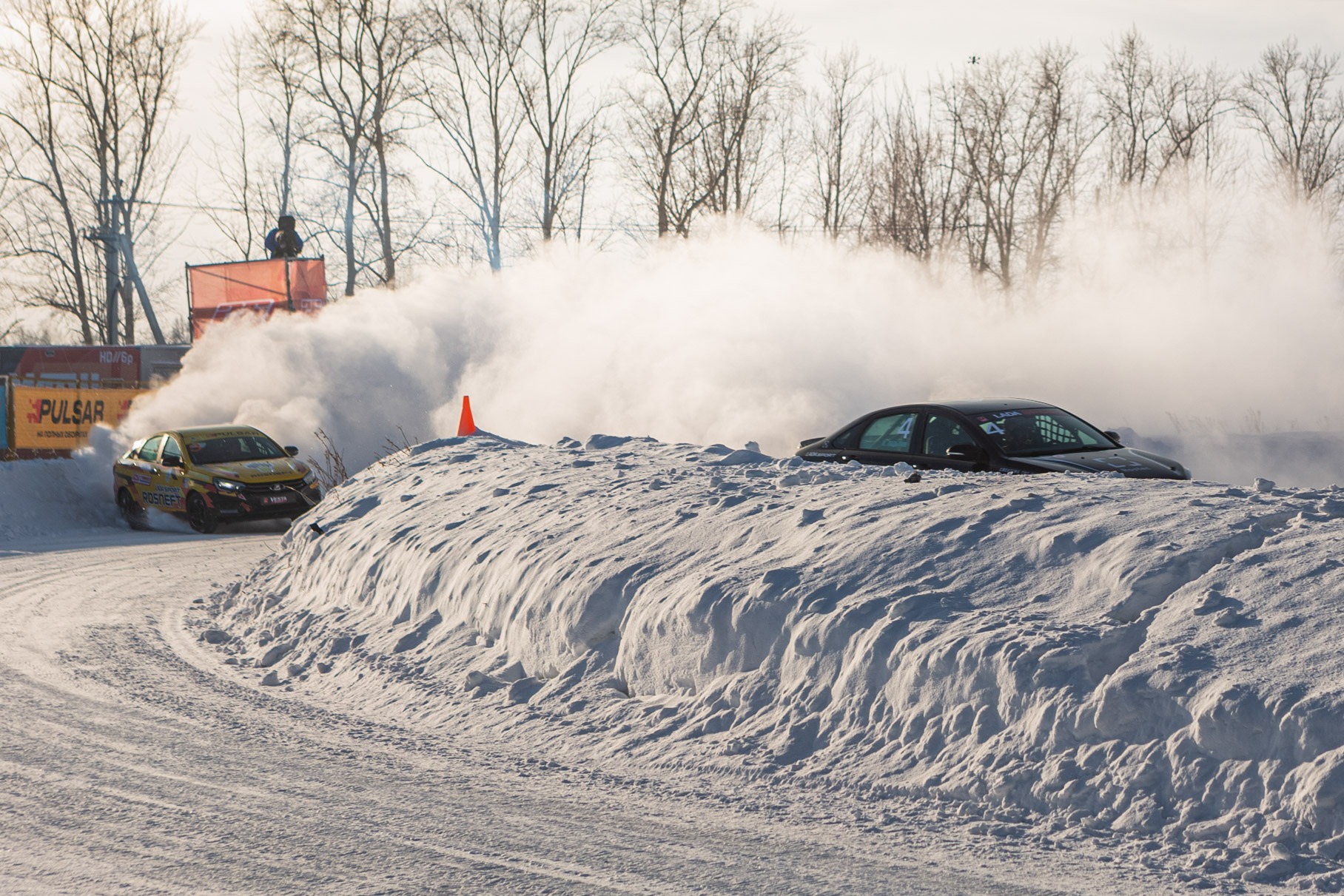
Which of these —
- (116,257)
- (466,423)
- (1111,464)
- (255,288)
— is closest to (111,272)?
(116,257)

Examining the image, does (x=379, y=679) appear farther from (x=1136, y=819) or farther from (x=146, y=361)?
(x=146, y=361)

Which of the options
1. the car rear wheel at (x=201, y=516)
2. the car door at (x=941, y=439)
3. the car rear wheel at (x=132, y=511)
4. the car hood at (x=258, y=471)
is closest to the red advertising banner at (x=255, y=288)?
the car rear wheel at (x=132, y=511)

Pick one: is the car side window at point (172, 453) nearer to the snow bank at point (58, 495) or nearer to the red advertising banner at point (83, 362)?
the snow bank at point (58, 495)

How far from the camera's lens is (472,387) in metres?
22.7

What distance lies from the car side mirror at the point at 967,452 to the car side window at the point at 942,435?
27cm

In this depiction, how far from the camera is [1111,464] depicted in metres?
10.0

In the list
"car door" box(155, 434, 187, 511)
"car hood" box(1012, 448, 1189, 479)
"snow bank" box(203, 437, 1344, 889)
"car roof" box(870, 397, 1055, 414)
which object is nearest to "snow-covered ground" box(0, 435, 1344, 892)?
"snow bank" box(203, 437, 1344, 889)

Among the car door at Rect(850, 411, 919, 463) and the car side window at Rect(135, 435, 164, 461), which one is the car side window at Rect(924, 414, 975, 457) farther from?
the car side window at Rect(135, 435, 164, 461)

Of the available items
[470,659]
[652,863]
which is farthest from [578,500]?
[652,863]

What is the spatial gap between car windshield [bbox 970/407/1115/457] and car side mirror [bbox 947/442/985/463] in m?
0.21

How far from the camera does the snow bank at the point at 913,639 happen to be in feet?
14.5

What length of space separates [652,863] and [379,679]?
3437mm

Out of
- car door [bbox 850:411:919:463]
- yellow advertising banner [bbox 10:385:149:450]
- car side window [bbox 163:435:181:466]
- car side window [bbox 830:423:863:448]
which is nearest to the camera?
car door [bbox 850:411:919:463]

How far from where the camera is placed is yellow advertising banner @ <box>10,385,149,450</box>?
23.0 meters
